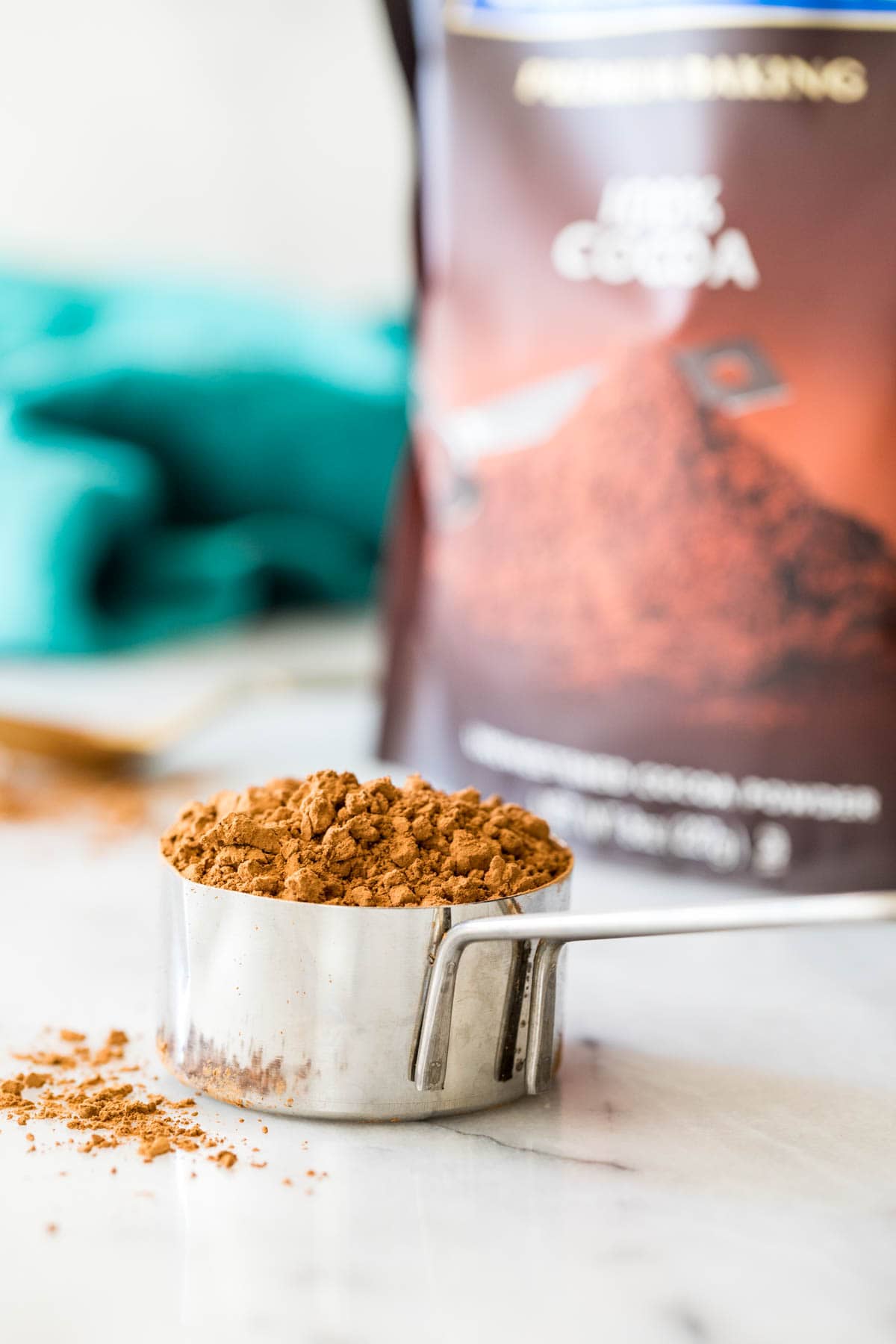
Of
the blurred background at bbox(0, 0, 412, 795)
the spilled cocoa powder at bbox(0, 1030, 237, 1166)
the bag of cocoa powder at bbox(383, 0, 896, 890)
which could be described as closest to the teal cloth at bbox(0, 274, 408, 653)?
the blurred background at bbox(0, 0, 412, 795)

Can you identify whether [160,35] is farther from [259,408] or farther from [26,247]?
[259,408]

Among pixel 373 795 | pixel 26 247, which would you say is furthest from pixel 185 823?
pixel 26 247

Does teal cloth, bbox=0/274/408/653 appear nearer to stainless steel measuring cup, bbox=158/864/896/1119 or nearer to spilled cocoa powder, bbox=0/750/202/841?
spilled cocoa powder, bbox=0/750/202/841

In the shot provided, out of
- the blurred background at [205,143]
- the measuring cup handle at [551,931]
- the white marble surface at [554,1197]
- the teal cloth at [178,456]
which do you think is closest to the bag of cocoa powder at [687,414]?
the white marble surface at [554,1197]

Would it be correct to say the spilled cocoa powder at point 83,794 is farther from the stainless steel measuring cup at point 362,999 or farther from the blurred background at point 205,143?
the blurred background at point 205,143

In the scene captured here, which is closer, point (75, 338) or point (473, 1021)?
point (473, 1021)

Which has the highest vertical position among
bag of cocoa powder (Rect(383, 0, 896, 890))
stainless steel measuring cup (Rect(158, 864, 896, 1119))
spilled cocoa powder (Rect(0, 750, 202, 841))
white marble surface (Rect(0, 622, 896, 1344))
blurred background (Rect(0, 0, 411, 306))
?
blurred background (Rect(0, 0, 411, 306))
